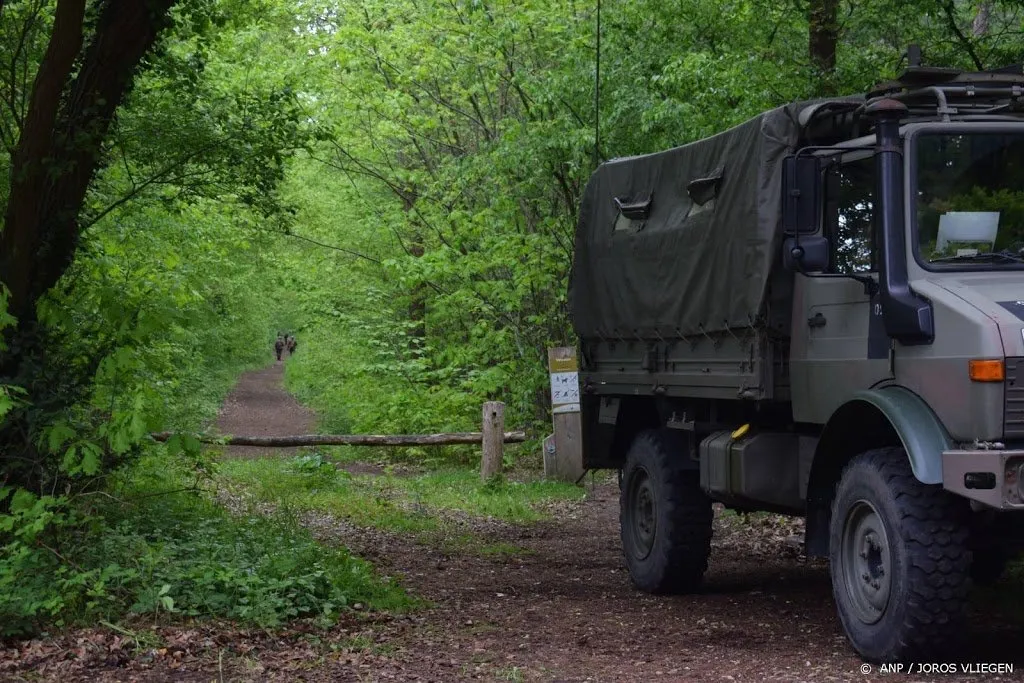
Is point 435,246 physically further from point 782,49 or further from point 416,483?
point 782,49

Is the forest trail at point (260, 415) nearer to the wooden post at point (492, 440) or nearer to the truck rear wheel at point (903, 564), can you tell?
the wooden post at point (492, 440)

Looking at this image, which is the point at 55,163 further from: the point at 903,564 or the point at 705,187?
the point at 903,564

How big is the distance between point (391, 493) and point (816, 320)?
10.1 meters

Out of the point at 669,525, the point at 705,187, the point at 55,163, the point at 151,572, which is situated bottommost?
the point at 151,572

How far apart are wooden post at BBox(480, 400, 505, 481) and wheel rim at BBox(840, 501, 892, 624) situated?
10.3 metres

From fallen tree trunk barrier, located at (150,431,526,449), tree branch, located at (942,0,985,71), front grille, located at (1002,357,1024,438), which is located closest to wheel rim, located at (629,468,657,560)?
front grille, located at (1002,357,1024,438)

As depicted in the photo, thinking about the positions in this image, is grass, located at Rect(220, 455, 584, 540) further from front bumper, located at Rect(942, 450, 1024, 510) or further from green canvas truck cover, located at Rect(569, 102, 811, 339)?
front bumper, located at Rect(942, 450, 1024, 510)

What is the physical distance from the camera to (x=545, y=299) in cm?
2150

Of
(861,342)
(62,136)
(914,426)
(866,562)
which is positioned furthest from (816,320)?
(62,136)

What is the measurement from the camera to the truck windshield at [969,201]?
6.53 meters

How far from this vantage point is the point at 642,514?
995 cm

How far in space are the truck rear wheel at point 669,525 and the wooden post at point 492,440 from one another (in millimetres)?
7109

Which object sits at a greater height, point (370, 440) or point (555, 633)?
point (370, 440)

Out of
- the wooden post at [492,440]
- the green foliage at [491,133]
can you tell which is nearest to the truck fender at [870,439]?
the green foliage at [491,133]
